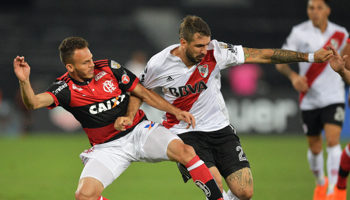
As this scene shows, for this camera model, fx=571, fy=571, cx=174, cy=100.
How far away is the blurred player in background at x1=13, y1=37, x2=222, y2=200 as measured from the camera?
5461mm

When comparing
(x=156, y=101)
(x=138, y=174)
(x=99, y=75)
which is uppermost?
(x=99, y=75)

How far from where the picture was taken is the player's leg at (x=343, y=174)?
22.8 ft

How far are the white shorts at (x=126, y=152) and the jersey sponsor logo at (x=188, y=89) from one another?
40 cm

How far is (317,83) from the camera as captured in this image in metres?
7.88

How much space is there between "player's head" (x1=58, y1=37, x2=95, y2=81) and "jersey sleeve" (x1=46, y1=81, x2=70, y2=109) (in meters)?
0.21

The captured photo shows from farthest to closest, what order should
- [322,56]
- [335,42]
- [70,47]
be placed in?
[335,42] < [70,47] < [322,56]

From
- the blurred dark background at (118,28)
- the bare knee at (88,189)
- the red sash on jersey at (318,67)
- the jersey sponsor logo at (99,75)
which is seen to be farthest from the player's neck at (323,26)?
the blurred dark background at (118,28)

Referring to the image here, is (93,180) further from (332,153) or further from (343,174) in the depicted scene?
(332,153)

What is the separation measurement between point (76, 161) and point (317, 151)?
20.1ft

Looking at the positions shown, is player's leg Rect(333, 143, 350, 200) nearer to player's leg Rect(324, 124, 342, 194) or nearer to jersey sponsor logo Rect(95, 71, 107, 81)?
player's leg Rect(324, 124, 342, 194)

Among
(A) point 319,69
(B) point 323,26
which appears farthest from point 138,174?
(B) point 323,26

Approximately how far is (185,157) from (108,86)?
1158 mm

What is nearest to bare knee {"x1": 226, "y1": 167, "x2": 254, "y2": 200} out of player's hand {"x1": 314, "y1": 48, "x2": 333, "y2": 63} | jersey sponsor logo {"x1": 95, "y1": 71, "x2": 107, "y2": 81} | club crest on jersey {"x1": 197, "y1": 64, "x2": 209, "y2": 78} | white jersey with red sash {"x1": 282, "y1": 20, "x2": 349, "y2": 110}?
club crest on jersey {"x1": 197, "y1": 64, "x2": 209, "y2": 78}

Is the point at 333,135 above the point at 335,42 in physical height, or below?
below
